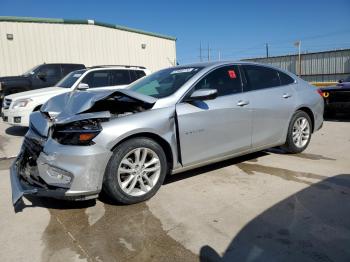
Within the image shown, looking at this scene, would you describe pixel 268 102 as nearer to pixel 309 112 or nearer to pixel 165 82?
pixel 309 112

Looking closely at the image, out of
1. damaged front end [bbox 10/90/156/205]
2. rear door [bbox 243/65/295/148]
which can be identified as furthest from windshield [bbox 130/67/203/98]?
rear door [bbox 243/65/295/148]

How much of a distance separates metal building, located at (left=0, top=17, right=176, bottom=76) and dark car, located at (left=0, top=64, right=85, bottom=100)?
541 centimetres

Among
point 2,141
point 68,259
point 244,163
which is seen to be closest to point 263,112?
point 244,163

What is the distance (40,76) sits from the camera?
38.2ft

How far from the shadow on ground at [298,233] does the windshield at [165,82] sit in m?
1.82

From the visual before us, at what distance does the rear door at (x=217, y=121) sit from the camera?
385cm

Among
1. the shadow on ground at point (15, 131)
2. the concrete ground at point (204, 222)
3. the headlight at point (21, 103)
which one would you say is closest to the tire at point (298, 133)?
the concrete ground at point (204, 222)

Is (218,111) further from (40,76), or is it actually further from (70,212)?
(40,76)

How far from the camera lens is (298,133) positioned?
5363 millimetres

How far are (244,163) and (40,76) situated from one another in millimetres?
9155

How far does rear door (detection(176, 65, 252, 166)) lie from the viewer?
385cm

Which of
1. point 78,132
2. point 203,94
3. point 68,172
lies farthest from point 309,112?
point 68,172

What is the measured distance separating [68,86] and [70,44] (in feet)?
34.7

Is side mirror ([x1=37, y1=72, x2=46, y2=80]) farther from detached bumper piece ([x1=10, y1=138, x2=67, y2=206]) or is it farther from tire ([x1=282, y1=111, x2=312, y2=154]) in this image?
tire ([x1=282, y1=111, x2=312, y2=154])
